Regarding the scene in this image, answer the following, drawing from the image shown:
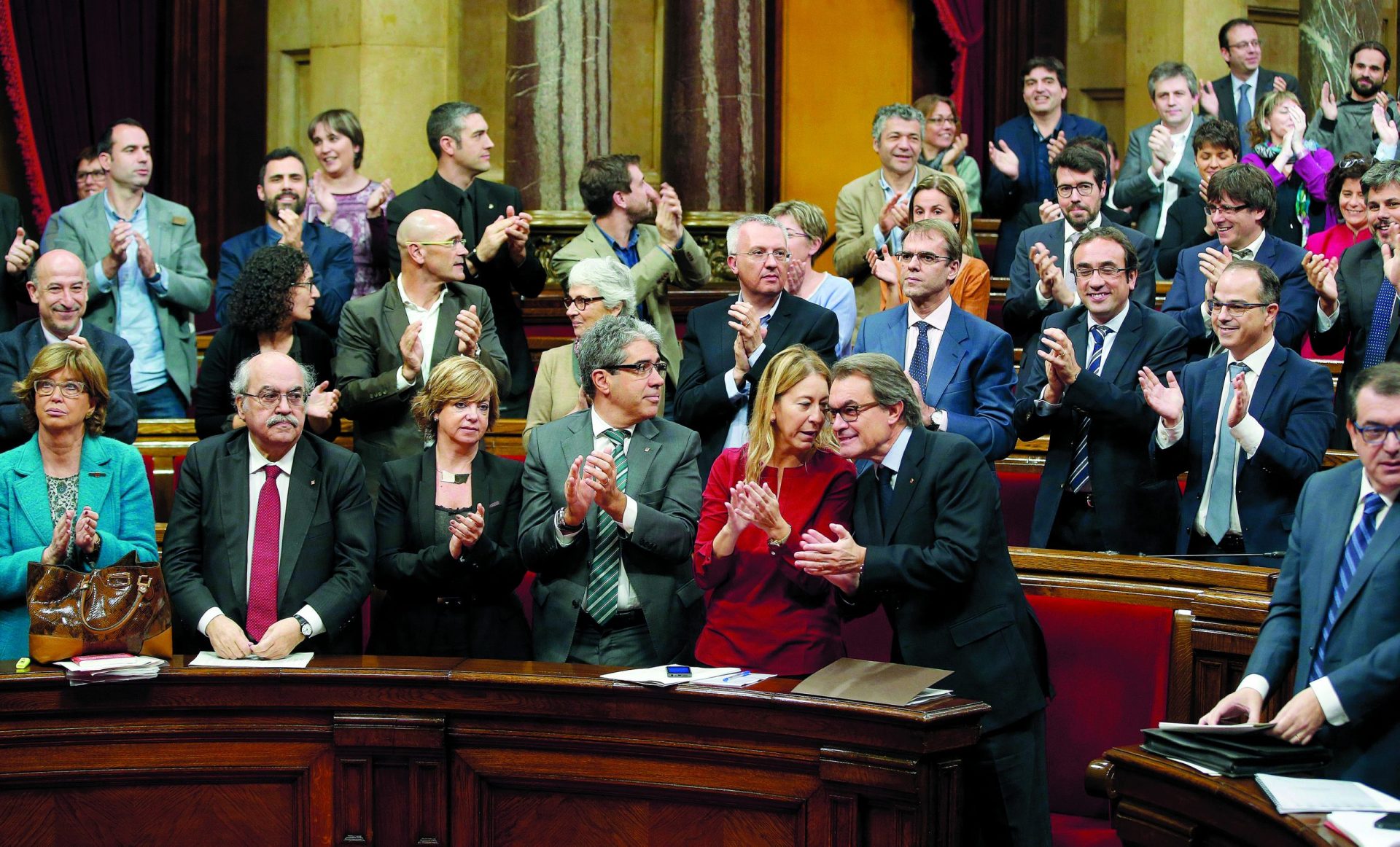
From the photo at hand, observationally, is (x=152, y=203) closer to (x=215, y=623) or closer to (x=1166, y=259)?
(x=215, y=623)

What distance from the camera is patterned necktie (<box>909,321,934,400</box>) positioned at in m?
4.18

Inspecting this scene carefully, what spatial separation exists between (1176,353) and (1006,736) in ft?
4.92

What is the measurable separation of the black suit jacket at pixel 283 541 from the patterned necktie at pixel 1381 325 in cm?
298

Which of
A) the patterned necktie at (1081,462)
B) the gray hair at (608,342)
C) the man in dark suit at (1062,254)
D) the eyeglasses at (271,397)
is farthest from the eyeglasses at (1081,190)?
the eyeglasses at (271,397)

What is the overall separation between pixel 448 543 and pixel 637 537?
466 mm

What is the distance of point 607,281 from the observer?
4359mm

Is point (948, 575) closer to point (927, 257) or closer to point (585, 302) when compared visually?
point (927, 257)

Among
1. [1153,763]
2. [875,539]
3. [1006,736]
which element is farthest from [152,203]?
[1153,763]

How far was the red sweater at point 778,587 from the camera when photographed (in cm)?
343

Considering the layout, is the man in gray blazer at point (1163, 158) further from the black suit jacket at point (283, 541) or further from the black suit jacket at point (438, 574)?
the black suit jacket at point (283, 541)

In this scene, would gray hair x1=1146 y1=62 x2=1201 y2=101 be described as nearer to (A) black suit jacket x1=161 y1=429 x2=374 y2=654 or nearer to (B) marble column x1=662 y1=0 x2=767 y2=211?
(B) marble column x1=662 y1=0 x2=767 y2=211

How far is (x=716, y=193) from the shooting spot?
6.94 m

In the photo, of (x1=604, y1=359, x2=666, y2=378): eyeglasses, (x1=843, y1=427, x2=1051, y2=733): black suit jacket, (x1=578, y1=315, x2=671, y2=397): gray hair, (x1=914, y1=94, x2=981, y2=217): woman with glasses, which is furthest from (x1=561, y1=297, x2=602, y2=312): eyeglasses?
(x1=914, y1=94, x2=981, y2=217): woman with glasses

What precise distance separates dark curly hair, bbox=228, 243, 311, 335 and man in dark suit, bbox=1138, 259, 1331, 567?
2.33m
